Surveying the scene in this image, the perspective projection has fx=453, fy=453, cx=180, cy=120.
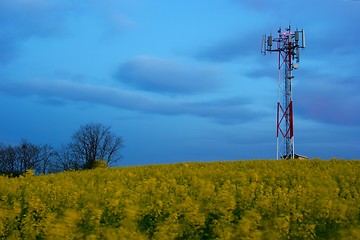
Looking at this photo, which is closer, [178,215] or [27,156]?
[178,215]

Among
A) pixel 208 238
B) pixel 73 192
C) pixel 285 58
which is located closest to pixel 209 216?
pixel 208 238

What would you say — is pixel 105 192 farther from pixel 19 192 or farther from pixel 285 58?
pixel 285 58

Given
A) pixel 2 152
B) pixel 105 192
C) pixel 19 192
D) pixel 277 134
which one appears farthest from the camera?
pixel 2 152

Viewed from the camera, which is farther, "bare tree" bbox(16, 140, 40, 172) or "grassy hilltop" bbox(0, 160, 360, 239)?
"bare tree" bbox(16, 140, 40, 172)

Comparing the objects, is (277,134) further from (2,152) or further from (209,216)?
(2,152)

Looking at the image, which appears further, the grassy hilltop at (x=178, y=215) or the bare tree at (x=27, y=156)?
the bare tree at (x=27, y=156)

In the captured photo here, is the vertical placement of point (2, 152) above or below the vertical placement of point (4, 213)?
above

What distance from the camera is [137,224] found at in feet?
21.3

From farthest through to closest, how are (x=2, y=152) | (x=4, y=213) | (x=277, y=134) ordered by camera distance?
1. (x=2, y=152)
2. (x=277, y=134)
3. (x=4, y=213)

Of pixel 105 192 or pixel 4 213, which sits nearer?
pixel 4 213

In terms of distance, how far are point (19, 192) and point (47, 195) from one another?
0.87m

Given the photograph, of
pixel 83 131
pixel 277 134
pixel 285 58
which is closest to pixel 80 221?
pixel 277 134

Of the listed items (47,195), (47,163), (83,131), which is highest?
(83,131)

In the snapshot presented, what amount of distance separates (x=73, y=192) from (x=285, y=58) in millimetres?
24654
